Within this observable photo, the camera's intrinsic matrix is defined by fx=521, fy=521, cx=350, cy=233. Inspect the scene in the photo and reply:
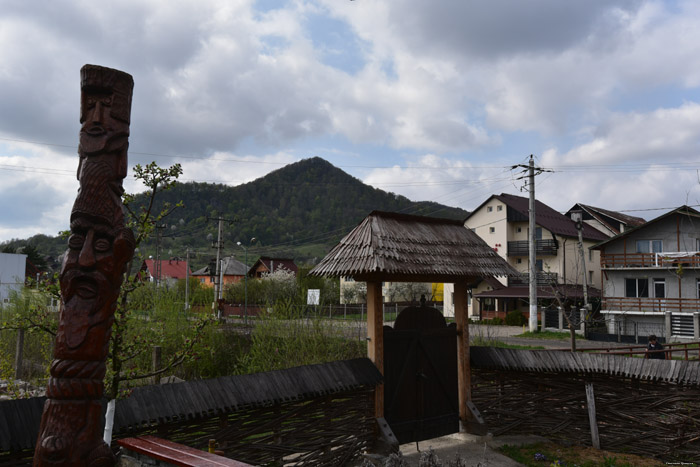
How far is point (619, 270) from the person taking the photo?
32.3 metres

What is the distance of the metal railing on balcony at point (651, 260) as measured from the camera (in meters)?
28.9

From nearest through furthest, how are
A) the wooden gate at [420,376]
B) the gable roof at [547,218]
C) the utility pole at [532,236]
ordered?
the wooden gate at [420,376] < the utility pole at [532,236] < the gable roof at [547,218]

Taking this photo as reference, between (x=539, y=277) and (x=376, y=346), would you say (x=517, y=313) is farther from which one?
(x=376, y=346)

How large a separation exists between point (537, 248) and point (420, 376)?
35.6 m

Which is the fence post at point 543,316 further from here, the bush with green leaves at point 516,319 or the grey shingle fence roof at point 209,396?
the grey shingle fence roof at point 209,396

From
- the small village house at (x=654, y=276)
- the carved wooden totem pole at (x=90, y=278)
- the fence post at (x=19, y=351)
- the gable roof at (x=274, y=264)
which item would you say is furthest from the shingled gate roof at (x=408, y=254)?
the gable roof at (x=274, y=264)

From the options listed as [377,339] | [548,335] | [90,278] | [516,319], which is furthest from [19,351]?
[516,319]

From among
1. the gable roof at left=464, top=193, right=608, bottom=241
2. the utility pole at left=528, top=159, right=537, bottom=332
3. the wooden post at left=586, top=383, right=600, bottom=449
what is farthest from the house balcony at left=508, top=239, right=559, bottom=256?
the wooden post at left=586, top=383, right=600, bottom=449

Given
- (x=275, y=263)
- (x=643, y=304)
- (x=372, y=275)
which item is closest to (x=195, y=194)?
(x=275, y=263)

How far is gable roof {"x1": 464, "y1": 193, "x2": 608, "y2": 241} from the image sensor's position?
139 ft

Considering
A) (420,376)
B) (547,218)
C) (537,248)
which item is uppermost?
(547,218)

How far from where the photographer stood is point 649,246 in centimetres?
3192

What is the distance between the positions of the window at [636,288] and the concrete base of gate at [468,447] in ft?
85.0

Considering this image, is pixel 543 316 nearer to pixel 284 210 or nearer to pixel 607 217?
pixel 607 217
